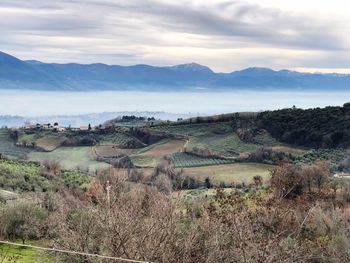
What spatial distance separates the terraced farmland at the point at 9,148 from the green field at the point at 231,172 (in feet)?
117

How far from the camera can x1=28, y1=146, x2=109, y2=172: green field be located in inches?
3281

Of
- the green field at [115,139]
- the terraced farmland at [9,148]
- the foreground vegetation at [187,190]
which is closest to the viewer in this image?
the foreground vegetation at [187,190]

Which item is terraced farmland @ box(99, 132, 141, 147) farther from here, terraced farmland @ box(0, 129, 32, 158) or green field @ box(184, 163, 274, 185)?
green field @ box(184, 163, 274, 185)

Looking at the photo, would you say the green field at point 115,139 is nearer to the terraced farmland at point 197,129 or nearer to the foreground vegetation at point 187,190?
the foreground vegetation at point 187,190

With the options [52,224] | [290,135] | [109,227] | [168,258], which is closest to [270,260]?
[168,258]

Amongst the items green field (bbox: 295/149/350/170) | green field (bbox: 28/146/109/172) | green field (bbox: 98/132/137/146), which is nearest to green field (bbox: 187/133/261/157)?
green field (bbox: 295/149/350/170)

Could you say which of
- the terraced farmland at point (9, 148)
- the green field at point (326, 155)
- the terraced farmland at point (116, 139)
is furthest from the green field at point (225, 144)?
the terraced farmland at point (9, 148)

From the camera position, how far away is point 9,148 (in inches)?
3989

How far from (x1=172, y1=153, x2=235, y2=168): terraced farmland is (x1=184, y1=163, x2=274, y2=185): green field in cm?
276

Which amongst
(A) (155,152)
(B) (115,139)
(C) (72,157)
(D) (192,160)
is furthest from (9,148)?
(D) (192,160)

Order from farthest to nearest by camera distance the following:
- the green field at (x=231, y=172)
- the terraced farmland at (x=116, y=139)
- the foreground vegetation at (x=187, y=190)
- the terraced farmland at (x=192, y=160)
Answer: the terraced farmland at (x=116, y=139)
the terraced farmland at (x=192, y=160)
the green field at (x=231, y=172)
the foreground vegetation at (x=187, y=190)

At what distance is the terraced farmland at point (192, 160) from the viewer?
75.5 metres

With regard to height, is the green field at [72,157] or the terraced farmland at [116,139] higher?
the terraced farmland at [116,139]

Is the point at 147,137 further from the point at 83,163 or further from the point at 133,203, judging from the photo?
the point at 133,203
